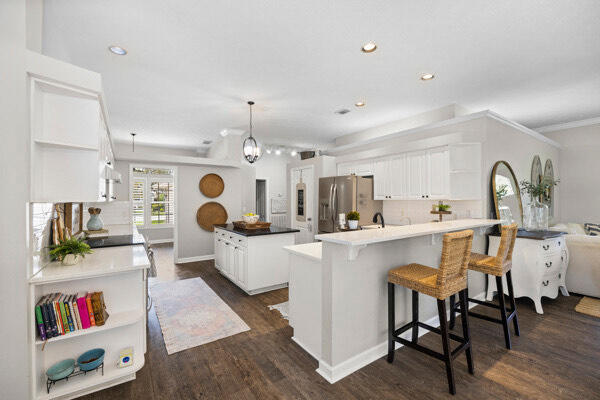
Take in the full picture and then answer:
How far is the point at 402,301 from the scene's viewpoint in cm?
247

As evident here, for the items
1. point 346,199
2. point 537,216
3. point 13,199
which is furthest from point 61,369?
point 537,216

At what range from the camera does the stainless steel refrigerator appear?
4.79 meters

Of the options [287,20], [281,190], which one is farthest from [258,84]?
[281,190]

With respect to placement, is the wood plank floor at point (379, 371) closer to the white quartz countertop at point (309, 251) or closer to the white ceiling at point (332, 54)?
the white quartz countertop at point (309, 251)

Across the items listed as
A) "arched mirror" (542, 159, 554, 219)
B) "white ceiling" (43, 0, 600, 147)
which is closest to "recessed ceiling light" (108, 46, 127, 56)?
"white ceiling" (43, 0, 600, 147)

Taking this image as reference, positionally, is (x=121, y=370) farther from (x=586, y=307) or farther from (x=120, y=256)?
(x=586, y=307)

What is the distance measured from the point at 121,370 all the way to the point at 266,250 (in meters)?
2.08

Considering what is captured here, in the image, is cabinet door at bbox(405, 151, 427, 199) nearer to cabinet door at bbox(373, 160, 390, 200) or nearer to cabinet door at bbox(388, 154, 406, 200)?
cabinet door at bbox(388, 154, 406, 200)

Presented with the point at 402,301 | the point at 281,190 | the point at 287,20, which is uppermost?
the point at 287,20

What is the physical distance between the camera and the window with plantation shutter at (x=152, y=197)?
25.9 feet

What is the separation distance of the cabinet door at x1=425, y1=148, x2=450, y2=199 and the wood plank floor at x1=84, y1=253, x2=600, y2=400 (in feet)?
5.84

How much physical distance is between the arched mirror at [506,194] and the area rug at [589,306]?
1162 millimetres

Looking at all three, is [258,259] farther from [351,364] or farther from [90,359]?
[90,359]

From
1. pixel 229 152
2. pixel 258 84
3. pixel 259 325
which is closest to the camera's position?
pixel 259 325
